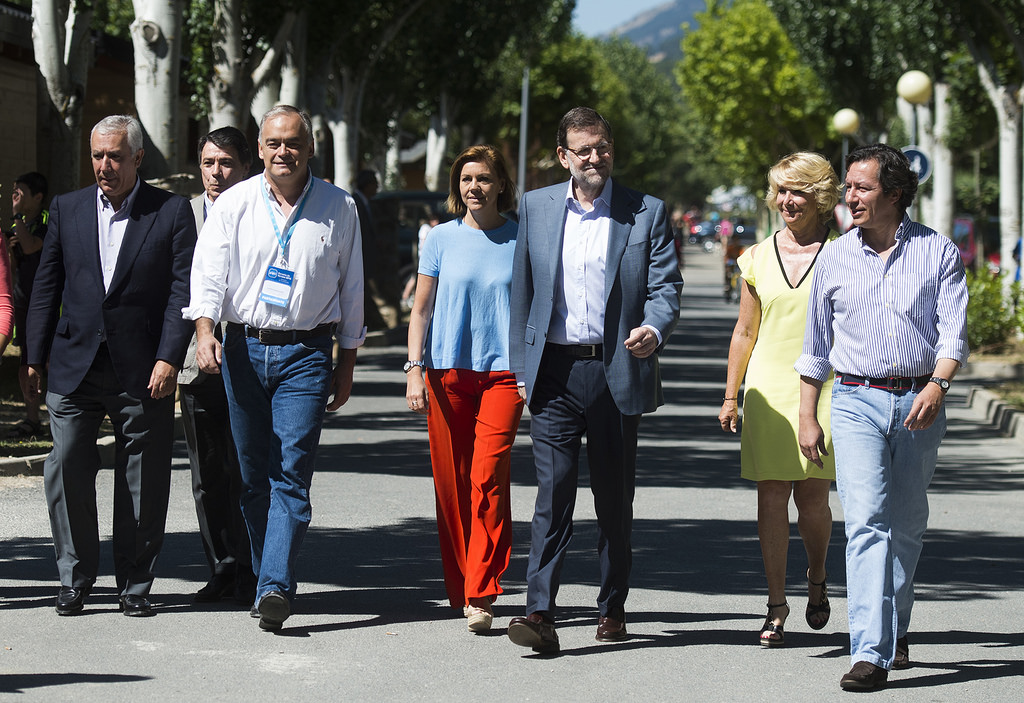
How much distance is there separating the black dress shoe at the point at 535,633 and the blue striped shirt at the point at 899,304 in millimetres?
1413

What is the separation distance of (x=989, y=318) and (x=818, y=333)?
48.0 feet

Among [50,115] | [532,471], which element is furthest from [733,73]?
[532,471]

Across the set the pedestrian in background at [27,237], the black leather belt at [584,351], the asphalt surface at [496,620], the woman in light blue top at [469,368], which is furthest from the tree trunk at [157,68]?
the black leather belt at [584,351]

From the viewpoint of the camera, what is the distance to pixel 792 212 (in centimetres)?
609

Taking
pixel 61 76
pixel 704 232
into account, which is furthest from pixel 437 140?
pixel 704 232

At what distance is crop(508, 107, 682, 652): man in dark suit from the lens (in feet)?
19.4

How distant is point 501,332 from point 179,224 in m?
1.37

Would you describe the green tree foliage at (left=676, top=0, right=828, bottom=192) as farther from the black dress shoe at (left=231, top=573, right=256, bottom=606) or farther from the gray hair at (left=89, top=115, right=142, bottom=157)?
the black dress shoe at (left=231, top=573, right=256, bottom=606)

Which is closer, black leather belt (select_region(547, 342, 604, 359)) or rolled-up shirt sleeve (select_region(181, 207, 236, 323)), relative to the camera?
black leather belt (select_region(547, 342, 604, 359))

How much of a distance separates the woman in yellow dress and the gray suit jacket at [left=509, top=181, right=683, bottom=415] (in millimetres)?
347

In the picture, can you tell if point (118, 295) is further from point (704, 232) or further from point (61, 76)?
point (704, 232)

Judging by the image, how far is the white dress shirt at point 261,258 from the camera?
6047 mm

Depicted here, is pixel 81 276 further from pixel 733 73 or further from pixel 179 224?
pixel 733 73

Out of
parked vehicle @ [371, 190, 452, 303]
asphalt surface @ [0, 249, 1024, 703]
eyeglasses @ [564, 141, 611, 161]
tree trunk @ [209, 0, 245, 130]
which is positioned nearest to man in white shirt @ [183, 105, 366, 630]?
asphalt surface @ [0, 249, 1024, 703]
